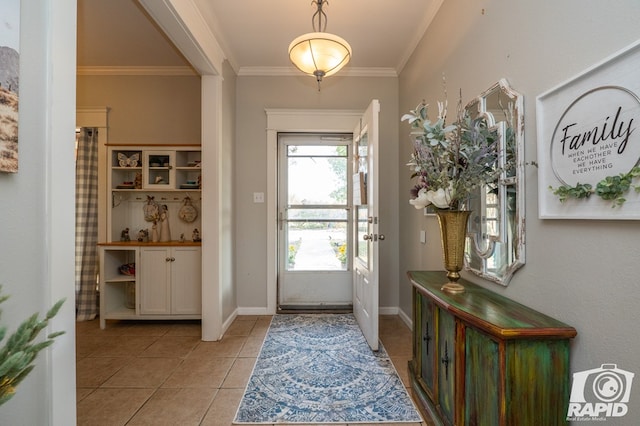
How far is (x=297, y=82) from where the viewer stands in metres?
3.38

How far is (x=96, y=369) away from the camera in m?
2.21

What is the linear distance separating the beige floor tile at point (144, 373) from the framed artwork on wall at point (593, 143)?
257 centimetres

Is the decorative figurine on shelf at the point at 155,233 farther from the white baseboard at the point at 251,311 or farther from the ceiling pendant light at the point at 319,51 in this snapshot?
the ceiling pendant light at the point at 319,51

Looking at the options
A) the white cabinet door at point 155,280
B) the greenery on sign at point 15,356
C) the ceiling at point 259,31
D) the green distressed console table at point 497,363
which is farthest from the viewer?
the white cabinet door at point 155,280

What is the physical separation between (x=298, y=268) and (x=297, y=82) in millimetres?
2204

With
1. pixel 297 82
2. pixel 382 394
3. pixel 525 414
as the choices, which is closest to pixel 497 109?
pixel 525 414

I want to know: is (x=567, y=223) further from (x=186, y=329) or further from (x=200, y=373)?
(x=186, y=329)

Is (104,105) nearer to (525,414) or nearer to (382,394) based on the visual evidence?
(382,394)

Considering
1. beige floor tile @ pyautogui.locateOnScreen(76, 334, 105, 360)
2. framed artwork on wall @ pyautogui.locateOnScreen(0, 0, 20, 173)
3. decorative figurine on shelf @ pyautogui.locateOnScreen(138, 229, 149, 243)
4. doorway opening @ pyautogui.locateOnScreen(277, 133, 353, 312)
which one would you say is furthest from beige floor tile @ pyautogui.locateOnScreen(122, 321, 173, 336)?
framed artwork on wall @ pyautogui.locateOnScreen(0, 0, 20, 173)

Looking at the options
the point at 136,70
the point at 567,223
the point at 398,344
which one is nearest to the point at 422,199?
the point at 567,223

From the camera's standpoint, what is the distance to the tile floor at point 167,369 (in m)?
1.73

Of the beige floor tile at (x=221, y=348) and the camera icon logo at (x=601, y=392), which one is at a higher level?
the camera icon logo at (x=601, y=392)

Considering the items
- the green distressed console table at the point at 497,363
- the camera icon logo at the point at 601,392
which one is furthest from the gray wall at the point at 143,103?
the camera icon logo at the point at 601,392

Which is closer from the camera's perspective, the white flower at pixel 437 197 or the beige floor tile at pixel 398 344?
the white flower at pixel 437 197
